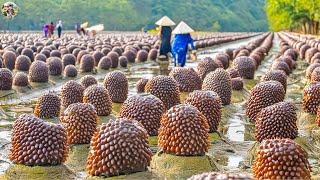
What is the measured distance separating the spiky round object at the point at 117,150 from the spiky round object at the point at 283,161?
138cm

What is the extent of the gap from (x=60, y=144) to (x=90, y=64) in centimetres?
1291

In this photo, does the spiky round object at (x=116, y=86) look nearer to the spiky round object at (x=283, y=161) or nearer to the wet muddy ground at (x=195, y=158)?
the wet muddy ground at (x=195, y=158)

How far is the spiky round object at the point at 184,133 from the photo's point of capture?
7660 mm

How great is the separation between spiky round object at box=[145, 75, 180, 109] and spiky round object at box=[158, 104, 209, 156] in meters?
2.63

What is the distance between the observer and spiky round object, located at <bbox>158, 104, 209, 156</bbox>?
7.66 meters

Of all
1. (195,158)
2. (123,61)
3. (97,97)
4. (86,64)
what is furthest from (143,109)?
(123,61)

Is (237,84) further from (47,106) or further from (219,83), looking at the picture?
(47,106)

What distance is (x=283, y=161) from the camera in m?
6.34

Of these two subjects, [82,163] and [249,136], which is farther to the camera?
[249,136]

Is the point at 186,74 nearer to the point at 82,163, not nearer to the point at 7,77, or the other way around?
the point at 7,77

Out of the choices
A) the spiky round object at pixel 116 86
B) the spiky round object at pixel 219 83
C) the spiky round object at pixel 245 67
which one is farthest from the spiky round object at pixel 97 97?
the spiky round object at pixel 245 67

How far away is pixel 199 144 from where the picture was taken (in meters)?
7.73

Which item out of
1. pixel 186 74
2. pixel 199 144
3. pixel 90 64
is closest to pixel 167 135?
pixel 199 144

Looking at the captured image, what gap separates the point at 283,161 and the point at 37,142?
285 centimetres
